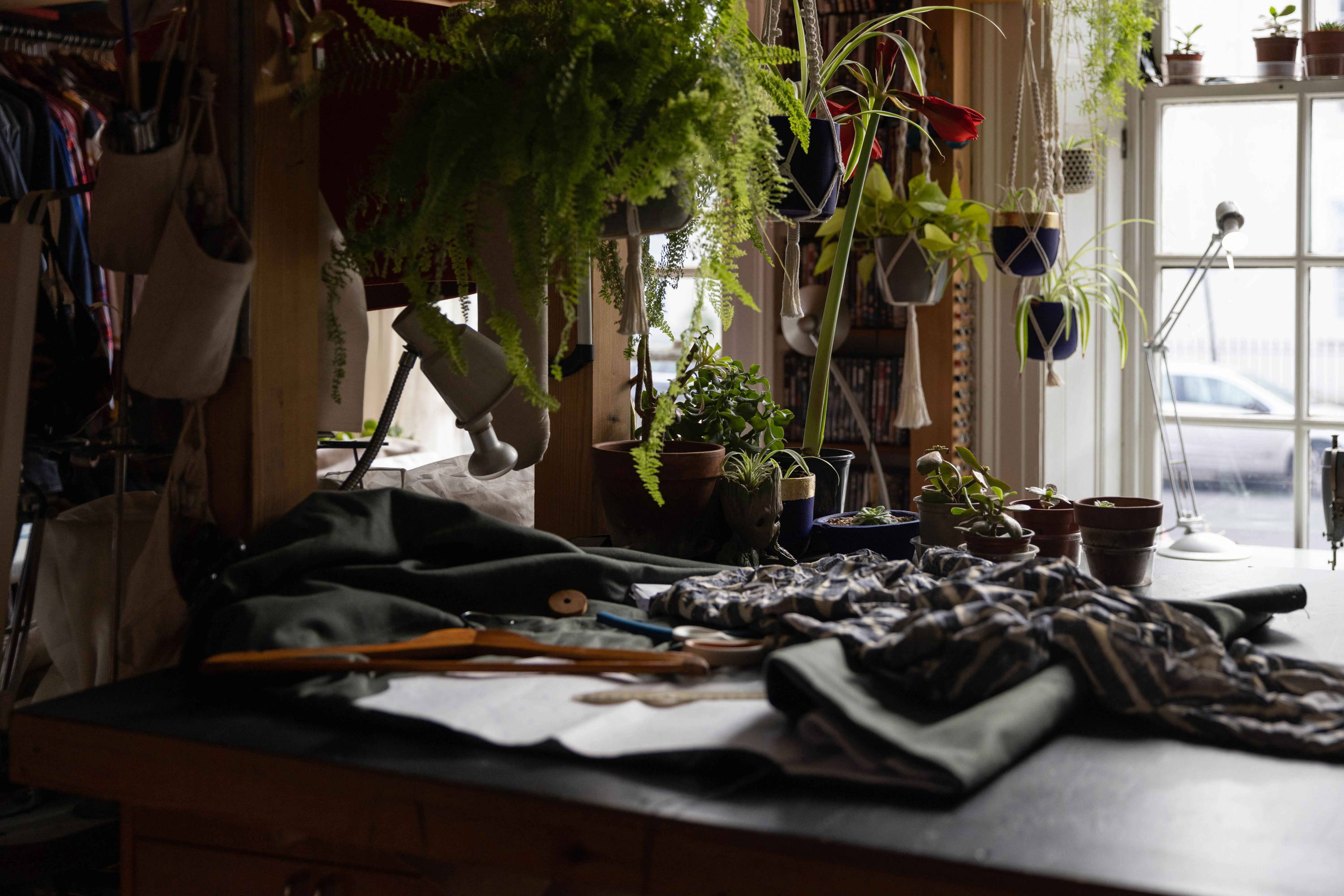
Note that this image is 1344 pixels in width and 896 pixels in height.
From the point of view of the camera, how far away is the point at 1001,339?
3.24 m

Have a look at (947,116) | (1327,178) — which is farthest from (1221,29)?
(947,116)

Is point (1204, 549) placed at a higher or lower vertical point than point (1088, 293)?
lower

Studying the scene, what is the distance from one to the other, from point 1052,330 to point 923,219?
440mm

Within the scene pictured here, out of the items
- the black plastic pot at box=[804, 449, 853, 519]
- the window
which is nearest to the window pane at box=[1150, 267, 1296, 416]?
the window

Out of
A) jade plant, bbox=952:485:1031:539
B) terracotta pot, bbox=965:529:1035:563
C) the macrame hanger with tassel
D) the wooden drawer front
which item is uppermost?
the macrame hanger with tassel

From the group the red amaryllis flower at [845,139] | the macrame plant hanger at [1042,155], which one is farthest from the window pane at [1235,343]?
the red amaryllis flower at [845,139]

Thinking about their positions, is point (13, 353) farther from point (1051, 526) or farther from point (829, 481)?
point (1051, 526)

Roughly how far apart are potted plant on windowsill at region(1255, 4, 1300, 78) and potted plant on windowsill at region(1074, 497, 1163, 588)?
102 inches

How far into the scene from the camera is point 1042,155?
7.17 ft

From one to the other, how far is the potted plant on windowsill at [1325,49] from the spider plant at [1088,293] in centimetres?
58

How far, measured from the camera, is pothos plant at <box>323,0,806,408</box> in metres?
0.94

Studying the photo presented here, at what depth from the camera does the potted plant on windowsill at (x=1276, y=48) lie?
3.19 metres

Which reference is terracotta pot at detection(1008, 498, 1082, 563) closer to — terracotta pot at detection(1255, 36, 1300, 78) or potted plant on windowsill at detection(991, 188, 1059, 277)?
potted plant on windowsill at detection(991, 188, 1059, 277)

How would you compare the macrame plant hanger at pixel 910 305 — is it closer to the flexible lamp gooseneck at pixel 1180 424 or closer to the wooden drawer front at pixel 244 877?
the flexible lamp gooseneck at pixel 1180 424
